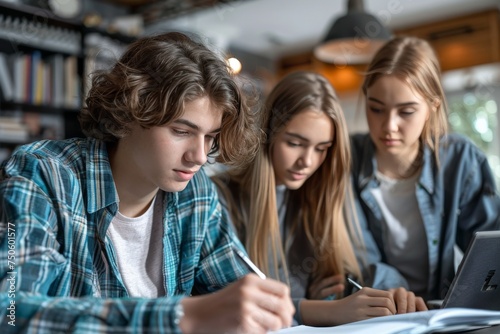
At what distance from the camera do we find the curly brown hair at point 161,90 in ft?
2.87

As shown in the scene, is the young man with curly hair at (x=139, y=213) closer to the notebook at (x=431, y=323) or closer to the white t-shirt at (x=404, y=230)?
the notebook at (x=431, y=323)

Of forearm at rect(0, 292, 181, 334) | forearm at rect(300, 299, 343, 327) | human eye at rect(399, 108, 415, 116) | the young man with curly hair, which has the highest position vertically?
human eye at rect(399, 108, 415, 116)

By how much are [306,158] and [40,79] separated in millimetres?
2333

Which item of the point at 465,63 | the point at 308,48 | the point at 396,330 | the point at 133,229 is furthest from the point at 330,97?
the point at 308,48

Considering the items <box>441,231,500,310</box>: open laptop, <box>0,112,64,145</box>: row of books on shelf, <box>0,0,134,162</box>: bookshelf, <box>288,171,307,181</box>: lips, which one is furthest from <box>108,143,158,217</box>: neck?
<box>0,112,64,145</box>: row of books on shelf

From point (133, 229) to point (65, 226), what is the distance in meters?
0.18

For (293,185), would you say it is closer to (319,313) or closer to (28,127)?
(319,313)

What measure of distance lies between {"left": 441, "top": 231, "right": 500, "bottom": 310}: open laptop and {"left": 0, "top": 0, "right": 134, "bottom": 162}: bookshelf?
2.41 m

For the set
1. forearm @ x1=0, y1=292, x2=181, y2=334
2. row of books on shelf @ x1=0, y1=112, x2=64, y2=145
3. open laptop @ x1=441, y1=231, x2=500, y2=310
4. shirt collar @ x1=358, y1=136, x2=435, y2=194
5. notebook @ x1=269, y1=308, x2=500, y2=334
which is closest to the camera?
forearm @ x1=0, y1=292, x2=181, y2=334

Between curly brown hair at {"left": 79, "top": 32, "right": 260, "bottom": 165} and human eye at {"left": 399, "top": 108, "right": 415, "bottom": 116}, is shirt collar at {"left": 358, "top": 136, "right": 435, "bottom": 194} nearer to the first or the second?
human eye at {"left": 399, "top": 108, "right": 415, "bottom": 116}

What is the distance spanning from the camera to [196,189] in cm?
104

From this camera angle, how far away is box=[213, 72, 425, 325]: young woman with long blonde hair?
1.25m

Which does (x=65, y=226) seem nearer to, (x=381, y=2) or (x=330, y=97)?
(x=330, y=97)

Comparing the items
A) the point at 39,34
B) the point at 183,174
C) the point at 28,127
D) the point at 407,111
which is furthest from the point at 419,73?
the point at 39,34
